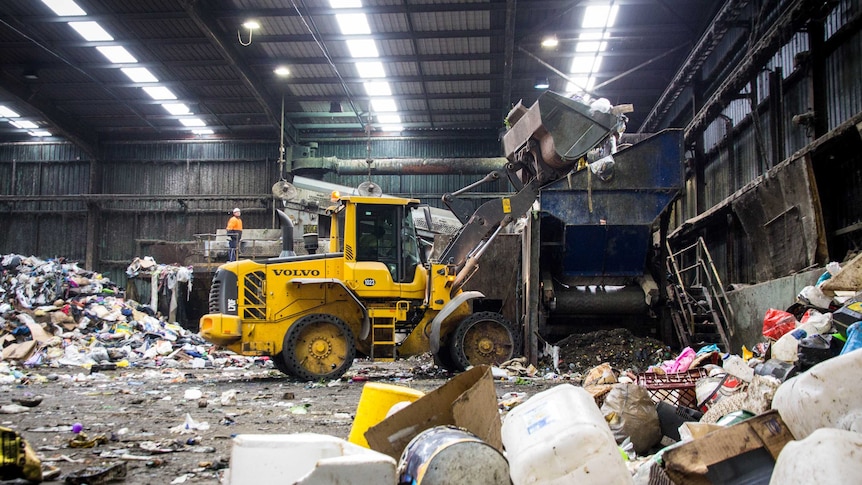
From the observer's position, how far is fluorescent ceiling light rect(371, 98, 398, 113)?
1738 cm

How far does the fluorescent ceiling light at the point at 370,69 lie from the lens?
15.0 m

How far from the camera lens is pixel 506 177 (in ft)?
29.4

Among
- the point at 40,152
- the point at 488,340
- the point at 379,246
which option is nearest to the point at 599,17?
the point at 379,246

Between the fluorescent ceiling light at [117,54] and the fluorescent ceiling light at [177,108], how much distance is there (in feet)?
9.27

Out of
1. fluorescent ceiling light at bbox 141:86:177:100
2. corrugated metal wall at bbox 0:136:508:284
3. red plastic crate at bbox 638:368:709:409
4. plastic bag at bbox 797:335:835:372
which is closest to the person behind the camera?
plastic bag at bbox 797:335:835:372

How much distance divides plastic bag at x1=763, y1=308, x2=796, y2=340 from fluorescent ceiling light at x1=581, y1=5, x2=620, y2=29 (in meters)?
9.03

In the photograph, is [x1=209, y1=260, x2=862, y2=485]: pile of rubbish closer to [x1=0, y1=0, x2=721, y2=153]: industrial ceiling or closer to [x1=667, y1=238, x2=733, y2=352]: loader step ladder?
→ [x1=667, y1=238, x2=733, y2=352]: loader step ladder

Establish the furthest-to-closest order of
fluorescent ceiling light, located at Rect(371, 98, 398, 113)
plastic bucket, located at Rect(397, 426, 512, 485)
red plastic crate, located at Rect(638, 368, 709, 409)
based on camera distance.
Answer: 1. fluorescent ceiling light, located at Rect(371, 98, 398, 113)
2. red plastic crate, located at Rect(638, 368, 709, 409)
3. plastic bucket, located at Rect(397, 426, 512, 485)

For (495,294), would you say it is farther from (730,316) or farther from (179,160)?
(179,160)

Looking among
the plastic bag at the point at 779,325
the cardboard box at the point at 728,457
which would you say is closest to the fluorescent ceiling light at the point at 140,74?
the plastic bag at the point at 779,325

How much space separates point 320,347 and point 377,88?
1033cm

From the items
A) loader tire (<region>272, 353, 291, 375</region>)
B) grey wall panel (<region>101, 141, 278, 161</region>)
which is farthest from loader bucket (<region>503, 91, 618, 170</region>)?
grey wall panel (<region>101, 141, 278, 161</region>)

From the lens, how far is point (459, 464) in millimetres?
1984

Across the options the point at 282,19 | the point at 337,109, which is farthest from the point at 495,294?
the point at 337,109
